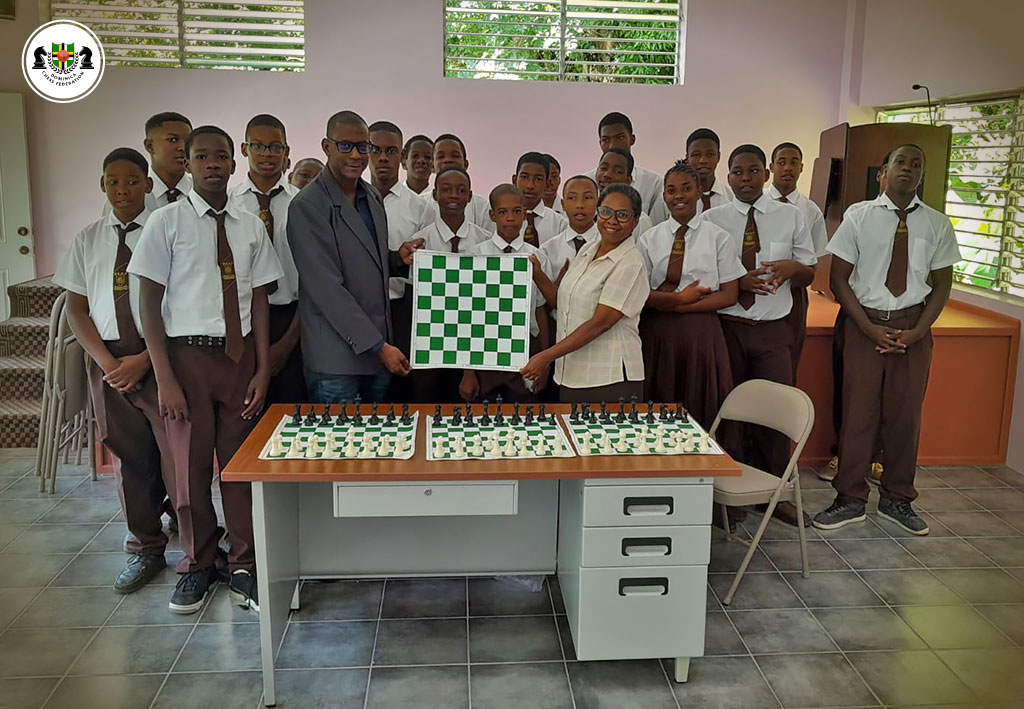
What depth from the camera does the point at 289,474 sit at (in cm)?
279

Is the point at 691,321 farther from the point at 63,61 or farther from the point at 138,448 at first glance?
the point at 63,61

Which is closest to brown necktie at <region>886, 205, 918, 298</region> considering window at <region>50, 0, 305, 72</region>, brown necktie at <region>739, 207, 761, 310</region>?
brown necktie at <region>739, 207, 761, 310</region>

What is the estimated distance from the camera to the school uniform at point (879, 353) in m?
4.36

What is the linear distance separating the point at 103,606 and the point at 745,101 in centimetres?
621

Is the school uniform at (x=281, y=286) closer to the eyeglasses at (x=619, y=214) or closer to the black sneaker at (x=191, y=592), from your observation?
the black sneaker at (x=191, y=592)

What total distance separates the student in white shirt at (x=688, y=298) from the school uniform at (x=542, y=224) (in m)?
0.46

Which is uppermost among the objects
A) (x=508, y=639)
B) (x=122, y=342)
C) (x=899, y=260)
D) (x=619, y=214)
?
(x=619, y=214)

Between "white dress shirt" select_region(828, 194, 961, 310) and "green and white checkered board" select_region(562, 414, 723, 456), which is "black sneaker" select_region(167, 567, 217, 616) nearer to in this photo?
"green and white checkered board" select_region(562, 414, 723, 456)

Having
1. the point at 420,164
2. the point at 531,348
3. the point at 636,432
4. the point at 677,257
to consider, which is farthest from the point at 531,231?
the point at 636,432

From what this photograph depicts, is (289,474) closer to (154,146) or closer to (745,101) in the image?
(154,146)

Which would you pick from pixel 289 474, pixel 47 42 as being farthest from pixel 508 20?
pixel 289 474

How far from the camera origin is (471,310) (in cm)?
364

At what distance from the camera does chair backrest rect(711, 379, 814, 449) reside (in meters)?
3.68

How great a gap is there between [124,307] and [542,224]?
6.64ft
